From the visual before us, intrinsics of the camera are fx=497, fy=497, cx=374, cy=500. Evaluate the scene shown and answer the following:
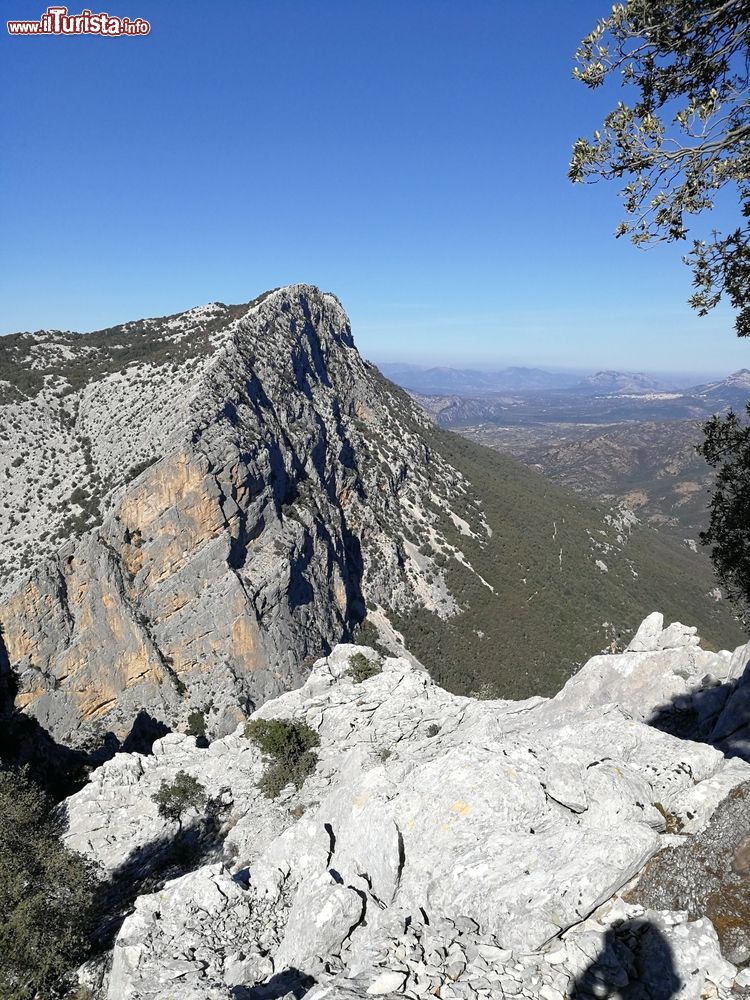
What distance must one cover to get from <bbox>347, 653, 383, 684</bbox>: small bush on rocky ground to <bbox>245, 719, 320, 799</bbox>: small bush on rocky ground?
14.9ft

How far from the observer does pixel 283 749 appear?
21109 millimetres

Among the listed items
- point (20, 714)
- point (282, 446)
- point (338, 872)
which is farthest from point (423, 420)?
point (338, 872)

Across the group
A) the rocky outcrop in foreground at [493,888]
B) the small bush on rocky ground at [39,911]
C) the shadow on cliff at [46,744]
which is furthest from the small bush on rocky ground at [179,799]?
the shadow on cliff at [46,744]

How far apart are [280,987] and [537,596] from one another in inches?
3208

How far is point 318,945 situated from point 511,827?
4.29m

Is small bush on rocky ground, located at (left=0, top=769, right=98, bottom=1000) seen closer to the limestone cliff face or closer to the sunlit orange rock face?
the sunlit orange rock face

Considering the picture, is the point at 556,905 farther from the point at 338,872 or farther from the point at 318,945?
the point at 338,872

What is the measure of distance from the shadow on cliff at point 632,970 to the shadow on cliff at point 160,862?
1426 centimetres

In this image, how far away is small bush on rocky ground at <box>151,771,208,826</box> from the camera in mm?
19688

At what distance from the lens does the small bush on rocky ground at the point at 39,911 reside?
1153 centimetres

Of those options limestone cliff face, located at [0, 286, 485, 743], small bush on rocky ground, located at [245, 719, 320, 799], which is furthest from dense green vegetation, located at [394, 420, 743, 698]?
small bush on rocky ground, located at [245, 719, 320, 799]

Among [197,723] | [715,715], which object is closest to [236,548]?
[197,723]

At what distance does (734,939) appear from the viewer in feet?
23.4

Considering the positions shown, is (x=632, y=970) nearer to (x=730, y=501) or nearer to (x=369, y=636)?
(x=730, y=501)
